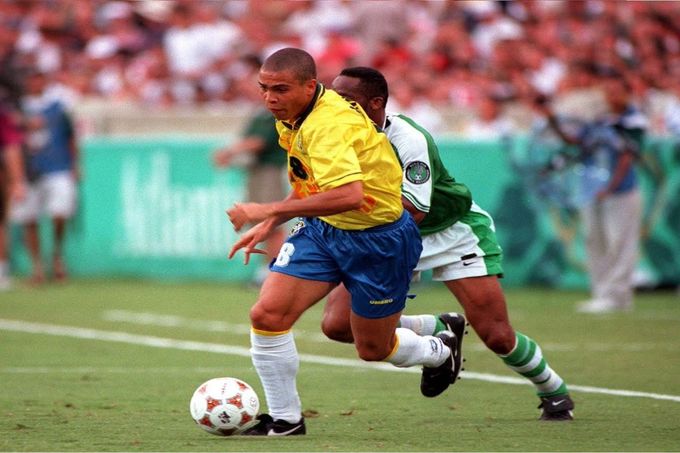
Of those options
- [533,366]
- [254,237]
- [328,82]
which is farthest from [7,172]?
[254,237]

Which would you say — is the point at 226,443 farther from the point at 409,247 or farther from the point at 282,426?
the point at 409,247

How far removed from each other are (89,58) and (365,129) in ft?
55.6

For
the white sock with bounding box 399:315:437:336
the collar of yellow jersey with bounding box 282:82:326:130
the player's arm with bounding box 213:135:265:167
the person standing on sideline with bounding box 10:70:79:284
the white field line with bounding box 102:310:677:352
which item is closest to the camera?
the collar of yellow jersey with bounding box 282:82:326:130

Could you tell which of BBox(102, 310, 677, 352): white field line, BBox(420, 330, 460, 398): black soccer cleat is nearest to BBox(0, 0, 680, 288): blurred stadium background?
BBox(102, 310, 677, 352): white field line

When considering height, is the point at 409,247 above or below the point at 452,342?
above

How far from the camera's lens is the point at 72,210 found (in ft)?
62.9

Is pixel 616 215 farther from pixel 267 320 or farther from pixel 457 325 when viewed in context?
pixel 267 320

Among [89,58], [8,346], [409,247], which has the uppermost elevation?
[89,58]

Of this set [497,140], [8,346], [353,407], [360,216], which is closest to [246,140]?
[497,140]

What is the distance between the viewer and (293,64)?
269 inches

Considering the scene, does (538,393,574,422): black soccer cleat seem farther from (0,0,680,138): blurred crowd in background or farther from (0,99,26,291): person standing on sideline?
(0,99,26,291): person standing on sideline

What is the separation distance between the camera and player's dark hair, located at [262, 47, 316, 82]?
681 centimetres

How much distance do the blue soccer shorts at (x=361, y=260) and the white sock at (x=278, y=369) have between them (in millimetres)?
351

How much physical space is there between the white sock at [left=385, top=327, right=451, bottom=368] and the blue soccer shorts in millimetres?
337
